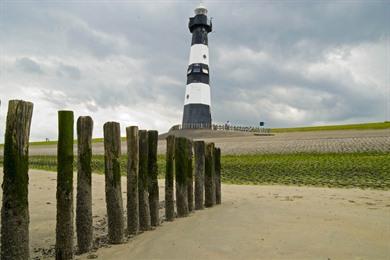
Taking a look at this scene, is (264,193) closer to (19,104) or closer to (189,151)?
(189,151)

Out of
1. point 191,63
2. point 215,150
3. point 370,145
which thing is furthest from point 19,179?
point 191,63

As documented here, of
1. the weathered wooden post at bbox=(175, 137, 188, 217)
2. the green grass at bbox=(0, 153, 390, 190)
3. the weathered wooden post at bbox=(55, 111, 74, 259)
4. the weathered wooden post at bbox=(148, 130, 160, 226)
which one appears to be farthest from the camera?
the green grass at bbox=(0, 153, 390, 190)

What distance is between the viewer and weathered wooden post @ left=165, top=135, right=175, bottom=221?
24.5 feet

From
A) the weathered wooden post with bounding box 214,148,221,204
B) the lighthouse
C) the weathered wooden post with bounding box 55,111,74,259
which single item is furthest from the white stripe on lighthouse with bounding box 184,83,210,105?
the weathered wooden post with bounding box 55,111,74,259

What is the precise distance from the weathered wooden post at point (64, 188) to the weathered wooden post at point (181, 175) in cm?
288

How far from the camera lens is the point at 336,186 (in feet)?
44.6

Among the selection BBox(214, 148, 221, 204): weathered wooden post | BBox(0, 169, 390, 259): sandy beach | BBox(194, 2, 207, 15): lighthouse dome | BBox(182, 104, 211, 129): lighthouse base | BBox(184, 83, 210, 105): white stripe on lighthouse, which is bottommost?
BBox(0, 169, 390, 259): sandy beach

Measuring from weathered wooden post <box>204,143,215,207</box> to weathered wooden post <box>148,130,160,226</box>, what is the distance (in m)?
2.46

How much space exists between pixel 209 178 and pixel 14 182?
559 cm

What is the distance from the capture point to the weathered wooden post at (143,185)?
21.6 feet

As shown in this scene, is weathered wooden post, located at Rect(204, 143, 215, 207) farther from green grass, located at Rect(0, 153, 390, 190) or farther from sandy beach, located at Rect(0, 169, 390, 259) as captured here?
green grass, located at Rect(0, 153, 390, 190)

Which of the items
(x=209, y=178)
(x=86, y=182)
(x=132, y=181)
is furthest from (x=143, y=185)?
(x=209, y=178)

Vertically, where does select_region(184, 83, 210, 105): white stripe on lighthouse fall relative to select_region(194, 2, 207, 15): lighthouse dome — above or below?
below

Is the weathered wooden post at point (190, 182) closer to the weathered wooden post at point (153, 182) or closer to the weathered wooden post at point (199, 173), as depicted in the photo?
the weathered wooden post at point (199, 173)
